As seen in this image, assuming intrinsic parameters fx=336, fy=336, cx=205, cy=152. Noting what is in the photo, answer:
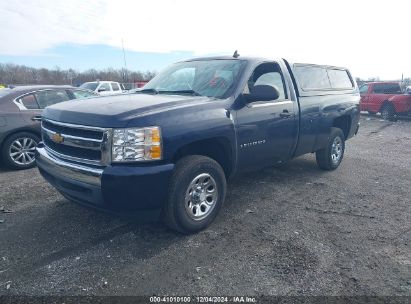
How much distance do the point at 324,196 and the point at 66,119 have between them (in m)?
3.68

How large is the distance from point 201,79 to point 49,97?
3998mm

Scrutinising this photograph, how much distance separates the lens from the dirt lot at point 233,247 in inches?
112

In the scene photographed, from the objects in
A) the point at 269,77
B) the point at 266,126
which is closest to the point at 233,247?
the point at 266,126

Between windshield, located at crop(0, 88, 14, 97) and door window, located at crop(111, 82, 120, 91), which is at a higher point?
windshield, located at crop(0, 88, 14, 97)

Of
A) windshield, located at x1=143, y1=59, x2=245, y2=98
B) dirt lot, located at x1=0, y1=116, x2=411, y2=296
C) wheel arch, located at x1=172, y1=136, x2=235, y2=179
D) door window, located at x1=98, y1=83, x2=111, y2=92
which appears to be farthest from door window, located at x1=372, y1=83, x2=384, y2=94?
wheel arch, located at x1=172, y1=136, x2=235, y2=179

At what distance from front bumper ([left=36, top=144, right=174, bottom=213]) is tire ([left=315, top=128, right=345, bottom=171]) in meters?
3.81

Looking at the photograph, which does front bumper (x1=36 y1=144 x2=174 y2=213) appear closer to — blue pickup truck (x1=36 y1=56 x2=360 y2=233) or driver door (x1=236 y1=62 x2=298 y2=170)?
blue pickup truck (x1=36 y1=56 x2=360 y2=233)

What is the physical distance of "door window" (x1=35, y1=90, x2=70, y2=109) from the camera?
6680 millimetres

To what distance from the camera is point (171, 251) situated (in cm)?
338

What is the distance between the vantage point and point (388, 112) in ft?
50.1

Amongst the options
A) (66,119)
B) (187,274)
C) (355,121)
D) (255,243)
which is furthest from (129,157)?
(355,121)

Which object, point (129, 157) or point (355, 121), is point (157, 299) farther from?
point (355, 121)

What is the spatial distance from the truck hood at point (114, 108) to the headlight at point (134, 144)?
0.10 meters

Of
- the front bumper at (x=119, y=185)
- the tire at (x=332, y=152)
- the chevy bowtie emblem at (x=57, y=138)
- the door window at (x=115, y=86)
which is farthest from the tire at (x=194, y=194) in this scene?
the door window at (x=115, y=86)
